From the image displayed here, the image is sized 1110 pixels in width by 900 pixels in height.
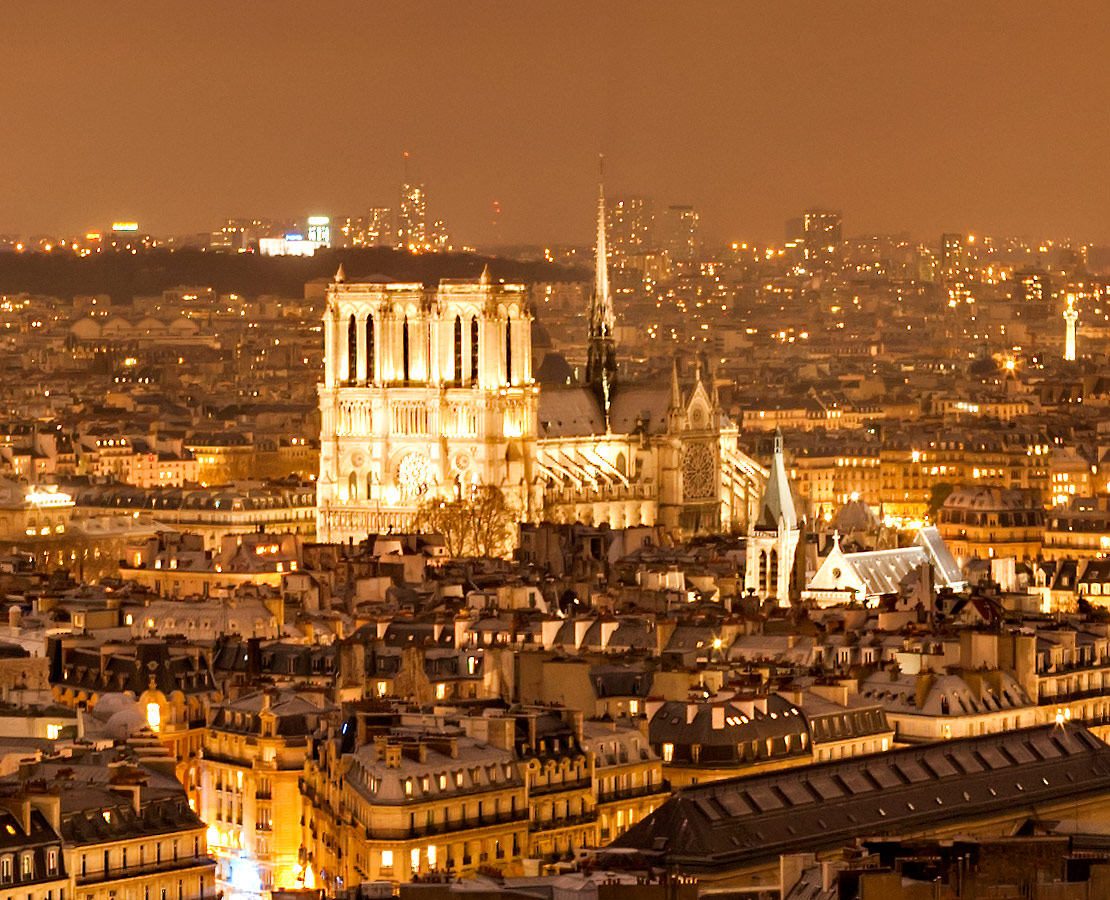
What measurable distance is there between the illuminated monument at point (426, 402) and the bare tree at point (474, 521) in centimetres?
265

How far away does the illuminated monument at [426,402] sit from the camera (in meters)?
124

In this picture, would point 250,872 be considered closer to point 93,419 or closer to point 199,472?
point 199,472

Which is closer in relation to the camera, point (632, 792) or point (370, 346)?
point (632, 792)

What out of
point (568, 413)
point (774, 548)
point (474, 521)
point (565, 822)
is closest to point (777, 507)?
point (774, 548)

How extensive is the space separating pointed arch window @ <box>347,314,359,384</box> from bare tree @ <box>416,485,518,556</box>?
6185mm

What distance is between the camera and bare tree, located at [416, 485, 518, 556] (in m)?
114

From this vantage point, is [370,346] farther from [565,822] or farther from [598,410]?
[565,822]

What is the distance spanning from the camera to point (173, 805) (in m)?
58.9

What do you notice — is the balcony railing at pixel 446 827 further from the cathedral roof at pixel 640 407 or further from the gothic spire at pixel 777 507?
the cathedral roof at pixel 640 407

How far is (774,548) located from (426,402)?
27.6 m

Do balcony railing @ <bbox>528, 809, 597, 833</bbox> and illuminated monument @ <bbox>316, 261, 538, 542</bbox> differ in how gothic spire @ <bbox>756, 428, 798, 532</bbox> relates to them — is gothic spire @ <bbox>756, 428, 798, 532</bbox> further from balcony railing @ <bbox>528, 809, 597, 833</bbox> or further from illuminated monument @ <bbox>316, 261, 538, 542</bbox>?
balcony railing @ <bbox>528, 809, 597, 833</bbox>

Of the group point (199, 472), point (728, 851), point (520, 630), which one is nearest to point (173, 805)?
point (728, 851)

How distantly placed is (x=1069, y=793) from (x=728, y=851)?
9.09m

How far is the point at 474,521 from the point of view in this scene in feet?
383
